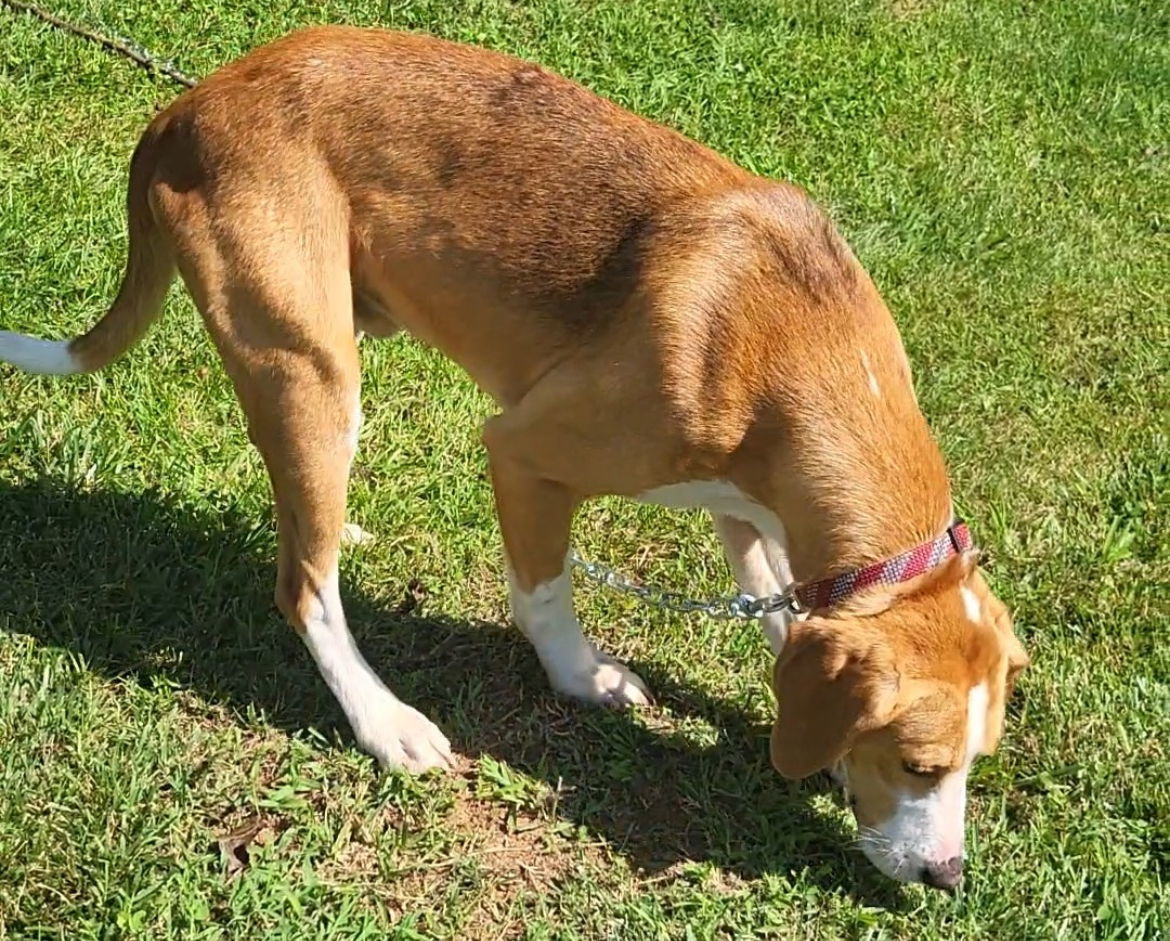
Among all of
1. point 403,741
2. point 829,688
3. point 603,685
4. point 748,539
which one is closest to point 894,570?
point 829,688

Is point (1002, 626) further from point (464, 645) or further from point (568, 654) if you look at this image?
point (464, 645)

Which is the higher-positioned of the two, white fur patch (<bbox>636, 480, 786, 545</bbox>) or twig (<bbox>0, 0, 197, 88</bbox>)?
white fur patch (<bbox>636, 480, 786, 545</bbox>)

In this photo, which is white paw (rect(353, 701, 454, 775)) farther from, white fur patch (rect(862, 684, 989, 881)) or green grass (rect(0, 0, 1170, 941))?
white fur patch (rect(862, 684, 989, 881))

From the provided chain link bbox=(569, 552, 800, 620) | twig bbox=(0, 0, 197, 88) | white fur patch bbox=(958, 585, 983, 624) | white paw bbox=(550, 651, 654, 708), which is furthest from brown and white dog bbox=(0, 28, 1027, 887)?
twig bbox=(0, 0, 197, 88)

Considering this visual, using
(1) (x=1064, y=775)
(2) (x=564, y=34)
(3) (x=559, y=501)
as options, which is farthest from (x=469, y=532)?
(2) (x=564, y=34)

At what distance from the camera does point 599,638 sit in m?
4.46

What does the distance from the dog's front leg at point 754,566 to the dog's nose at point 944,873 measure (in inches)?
34.2

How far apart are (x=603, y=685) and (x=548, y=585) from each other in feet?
1.35

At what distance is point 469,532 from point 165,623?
108cm

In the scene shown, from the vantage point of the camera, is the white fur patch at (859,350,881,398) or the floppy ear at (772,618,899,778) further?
the white fur patch at (859,350,881,398)

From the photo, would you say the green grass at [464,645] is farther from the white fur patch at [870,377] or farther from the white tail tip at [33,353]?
the white fur patch at [870,377]

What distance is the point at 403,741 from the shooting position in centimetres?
390

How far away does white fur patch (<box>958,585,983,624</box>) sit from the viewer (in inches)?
129

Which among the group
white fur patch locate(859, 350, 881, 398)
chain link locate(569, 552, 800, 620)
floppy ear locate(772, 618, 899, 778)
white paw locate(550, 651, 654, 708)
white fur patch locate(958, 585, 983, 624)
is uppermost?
white fur patch locate(859, 350, 881, 398)
